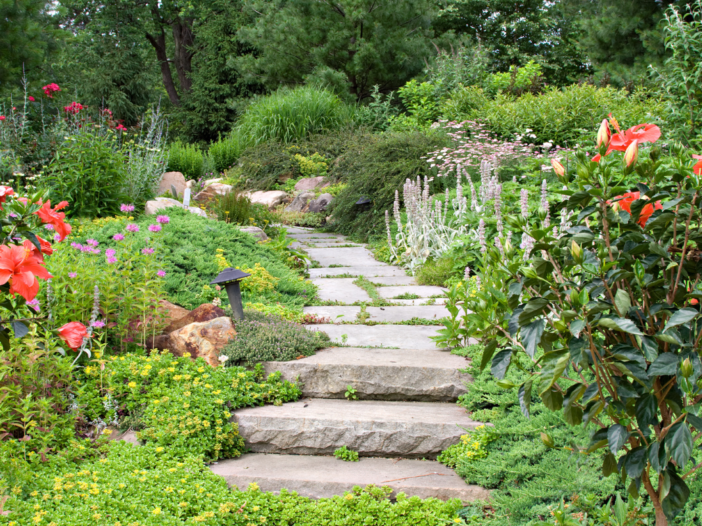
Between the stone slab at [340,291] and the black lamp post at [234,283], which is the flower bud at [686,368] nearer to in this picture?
the black lamp post at [234,283]

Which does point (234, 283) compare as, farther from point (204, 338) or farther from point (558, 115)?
point (558, 115)

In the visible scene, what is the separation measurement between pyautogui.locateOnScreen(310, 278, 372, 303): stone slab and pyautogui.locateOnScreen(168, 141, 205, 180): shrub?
7.10 meters

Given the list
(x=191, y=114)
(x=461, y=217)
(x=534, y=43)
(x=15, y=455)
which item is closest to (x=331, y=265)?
(x=461, y=217)

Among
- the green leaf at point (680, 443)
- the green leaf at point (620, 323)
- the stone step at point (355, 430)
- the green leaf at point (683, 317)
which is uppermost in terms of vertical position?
the green leaf at point (683, 317)

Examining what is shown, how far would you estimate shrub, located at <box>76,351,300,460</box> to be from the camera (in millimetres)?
2480

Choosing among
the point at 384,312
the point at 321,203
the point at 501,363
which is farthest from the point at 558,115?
the point at 501,363

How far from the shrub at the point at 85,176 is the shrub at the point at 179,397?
317 cm

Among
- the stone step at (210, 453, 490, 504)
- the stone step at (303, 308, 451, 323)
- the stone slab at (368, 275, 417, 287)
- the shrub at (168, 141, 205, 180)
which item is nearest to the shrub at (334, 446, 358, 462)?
the stone step at (210, 453, 490, 504)

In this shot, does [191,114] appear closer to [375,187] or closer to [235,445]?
[375,187]

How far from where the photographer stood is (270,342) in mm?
3092

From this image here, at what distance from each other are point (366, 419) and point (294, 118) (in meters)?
9.93

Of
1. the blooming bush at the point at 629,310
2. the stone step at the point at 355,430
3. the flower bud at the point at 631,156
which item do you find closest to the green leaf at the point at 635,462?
the blooming bush at the point at 629,310

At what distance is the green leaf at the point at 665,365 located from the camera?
3.50ft

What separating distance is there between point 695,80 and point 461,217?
2915 mm
